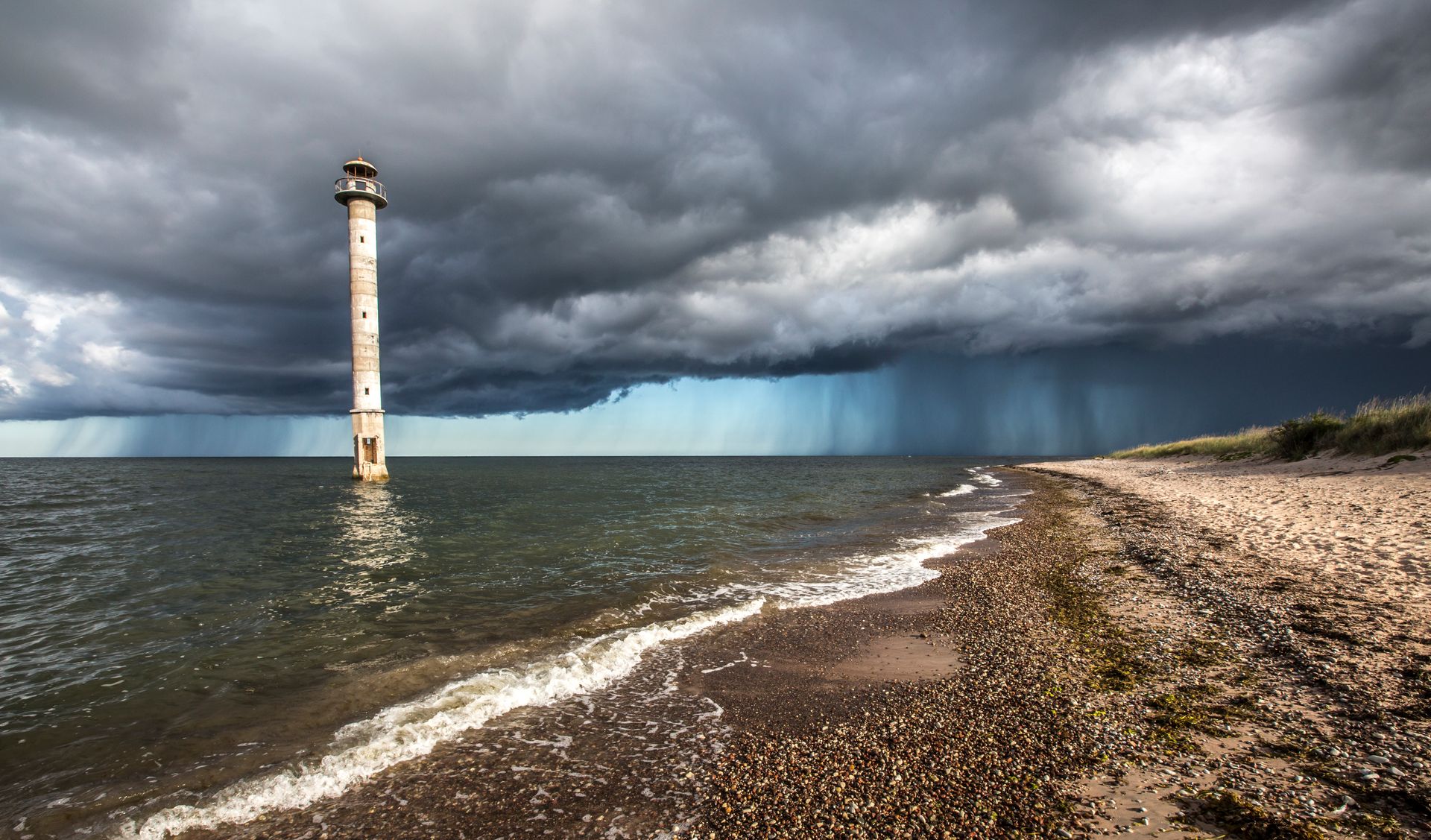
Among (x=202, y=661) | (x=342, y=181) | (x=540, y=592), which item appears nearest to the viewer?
(x=202, y=661)

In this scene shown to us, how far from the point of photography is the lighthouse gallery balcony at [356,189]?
56531mm

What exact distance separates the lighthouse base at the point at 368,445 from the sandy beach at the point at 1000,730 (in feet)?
190

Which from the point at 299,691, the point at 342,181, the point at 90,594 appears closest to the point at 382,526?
the point at 90,594

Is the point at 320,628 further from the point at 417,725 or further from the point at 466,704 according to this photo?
the point at 417,725

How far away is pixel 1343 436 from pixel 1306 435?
4.51 meters

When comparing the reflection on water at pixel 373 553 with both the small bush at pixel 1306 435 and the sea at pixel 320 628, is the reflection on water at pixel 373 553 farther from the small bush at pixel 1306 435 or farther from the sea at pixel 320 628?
the small bush at pixel 1306 435

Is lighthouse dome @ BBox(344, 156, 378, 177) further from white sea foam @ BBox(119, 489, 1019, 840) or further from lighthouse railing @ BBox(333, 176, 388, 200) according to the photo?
white sea foam @ BBox(119, 489, 1019, 840)

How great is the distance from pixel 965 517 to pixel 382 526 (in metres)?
28.4

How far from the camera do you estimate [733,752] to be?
6.16 m

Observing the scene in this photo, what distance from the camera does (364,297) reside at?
55.1 meters

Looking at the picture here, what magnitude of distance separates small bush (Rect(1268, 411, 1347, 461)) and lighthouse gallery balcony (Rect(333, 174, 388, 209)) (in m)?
77.0

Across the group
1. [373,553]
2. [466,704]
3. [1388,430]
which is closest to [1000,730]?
[466,704]

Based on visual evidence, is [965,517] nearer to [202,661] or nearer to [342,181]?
[202,661]

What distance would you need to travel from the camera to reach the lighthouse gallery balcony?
56531mm
